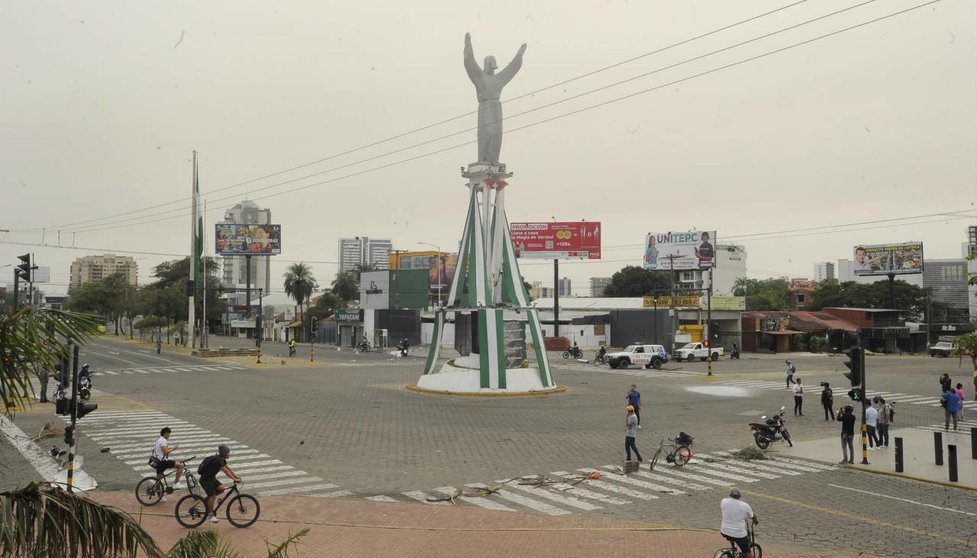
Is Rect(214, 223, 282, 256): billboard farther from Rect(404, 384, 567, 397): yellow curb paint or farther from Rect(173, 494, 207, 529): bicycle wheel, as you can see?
Rect(173, 494, 207, 529): bicycle wheel

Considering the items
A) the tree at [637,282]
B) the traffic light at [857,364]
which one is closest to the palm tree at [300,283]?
the tree at [637,282]

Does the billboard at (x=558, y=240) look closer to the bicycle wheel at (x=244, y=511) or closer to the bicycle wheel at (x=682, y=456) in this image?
the bicycle wheel at (x=682, y=456)

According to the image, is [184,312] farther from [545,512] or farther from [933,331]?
[933,331]

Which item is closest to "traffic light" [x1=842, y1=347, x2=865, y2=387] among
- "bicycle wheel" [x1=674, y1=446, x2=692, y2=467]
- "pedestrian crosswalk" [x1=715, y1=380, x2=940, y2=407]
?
"bicycle wheel" [x1=674, y1=446, x2=692, y2=467]

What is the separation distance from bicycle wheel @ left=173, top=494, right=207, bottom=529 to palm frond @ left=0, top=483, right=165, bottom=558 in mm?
9143

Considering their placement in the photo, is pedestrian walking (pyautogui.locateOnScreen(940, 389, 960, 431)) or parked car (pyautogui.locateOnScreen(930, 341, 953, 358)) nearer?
pedestrian walking (pyautogui.locateOnScreen(940, 389, 960, 431))

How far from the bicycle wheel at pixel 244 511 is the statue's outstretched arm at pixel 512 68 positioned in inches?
1031

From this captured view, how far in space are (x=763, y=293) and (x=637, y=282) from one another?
2256 cm

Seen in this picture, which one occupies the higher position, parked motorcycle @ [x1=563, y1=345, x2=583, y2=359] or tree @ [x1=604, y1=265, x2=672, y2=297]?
tree @ [x1=604, y1=265, x2=672, y2=297]

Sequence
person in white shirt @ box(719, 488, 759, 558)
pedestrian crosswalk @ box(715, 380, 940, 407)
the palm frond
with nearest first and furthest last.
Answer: the palm frond < person in white shirt @ box(719, 488, 759, 558) < pedestrian crosswalk @ box(715, 380, 940, 407)

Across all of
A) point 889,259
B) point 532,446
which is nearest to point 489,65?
point 532,446

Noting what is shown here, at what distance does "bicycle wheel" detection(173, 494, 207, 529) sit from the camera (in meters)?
12.8

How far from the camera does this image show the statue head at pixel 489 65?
35.0 meters

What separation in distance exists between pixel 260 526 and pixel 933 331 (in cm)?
9635
